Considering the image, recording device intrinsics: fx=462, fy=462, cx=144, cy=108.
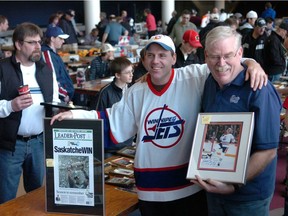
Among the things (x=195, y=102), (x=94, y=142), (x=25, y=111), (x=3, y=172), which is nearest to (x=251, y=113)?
(x=195, y=102)

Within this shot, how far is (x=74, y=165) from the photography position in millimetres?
2494

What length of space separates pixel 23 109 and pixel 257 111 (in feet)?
5.84

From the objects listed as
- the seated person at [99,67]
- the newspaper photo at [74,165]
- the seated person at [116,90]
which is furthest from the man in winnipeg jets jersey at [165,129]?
the seated person at [99,67]

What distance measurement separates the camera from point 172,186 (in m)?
2.49

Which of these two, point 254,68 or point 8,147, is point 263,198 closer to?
point 254,68

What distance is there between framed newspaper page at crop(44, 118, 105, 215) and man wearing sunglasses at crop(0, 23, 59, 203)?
82 centimetres

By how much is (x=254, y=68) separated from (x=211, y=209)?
0.74 m

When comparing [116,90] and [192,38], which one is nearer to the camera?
[116,90]

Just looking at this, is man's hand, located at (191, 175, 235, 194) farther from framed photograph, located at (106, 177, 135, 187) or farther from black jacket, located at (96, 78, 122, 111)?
black jacket, located at (96, 78, 122, 111)

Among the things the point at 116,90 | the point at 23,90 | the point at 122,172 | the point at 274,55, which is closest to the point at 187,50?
the point at 116,90

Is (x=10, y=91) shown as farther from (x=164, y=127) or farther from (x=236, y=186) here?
(x=236, y=186)

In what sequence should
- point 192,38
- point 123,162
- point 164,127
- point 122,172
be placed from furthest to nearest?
point 192,38 < point 123,162 < point 122,172 < point 164,127

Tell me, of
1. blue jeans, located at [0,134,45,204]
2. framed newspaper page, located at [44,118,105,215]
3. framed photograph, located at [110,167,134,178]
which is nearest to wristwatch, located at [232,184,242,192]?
framed newspaper page, located at [44,118,105,215]

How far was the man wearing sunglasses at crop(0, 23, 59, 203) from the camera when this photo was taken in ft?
10.7
